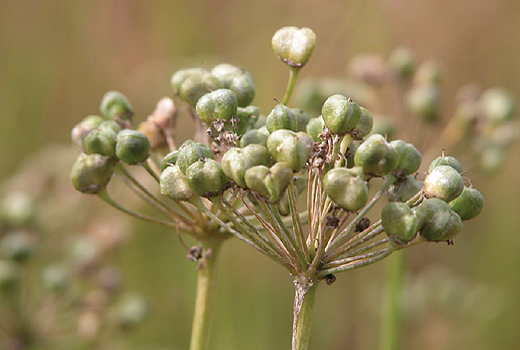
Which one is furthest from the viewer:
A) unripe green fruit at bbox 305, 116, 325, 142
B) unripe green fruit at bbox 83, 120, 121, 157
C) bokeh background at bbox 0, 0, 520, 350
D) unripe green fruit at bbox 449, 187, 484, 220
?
bokeh background at bbox 0, 0, 520, 350

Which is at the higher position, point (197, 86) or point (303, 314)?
point (197, 86)

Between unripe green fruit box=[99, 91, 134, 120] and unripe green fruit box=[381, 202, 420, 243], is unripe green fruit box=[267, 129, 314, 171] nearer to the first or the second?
unripe green fruit box=[381, 202, 420, 243]

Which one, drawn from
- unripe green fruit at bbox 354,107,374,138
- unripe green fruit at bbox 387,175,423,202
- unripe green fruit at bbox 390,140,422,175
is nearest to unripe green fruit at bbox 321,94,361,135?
unripe green fruit at bbox 354,107,374,138

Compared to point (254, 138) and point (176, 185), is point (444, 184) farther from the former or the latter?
point (176, 185)

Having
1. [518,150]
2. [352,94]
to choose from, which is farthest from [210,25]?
[518,150]

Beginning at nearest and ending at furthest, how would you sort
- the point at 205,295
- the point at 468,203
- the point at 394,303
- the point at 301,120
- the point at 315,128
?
the point at 468,203, the point at 315,128, the point at 301,120, the point at 205,295, the point at 394,303

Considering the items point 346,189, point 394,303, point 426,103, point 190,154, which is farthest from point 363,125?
point 426,103
